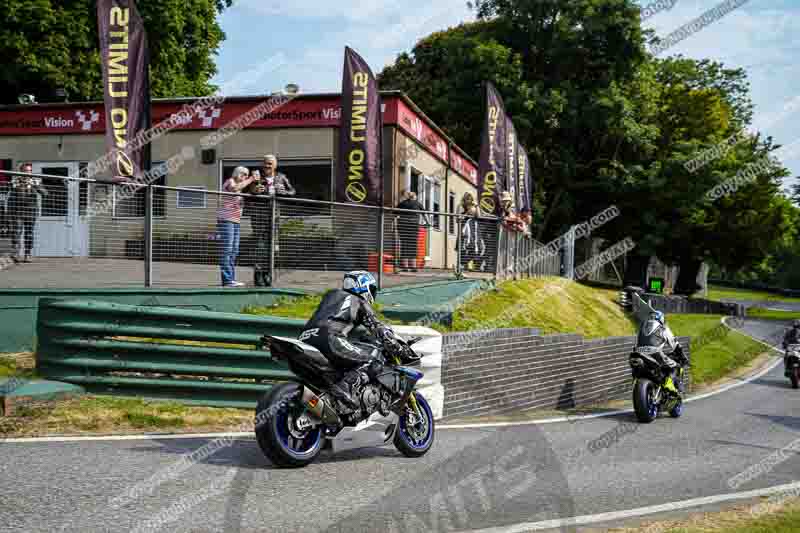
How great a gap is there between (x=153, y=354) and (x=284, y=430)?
7.91ft

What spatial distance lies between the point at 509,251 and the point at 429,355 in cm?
755

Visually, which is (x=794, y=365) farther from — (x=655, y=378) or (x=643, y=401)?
(x=643, y=401)

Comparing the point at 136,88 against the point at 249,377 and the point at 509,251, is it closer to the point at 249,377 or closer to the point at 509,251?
the point at 249,377

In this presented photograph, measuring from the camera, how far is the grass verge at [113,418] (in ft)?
22.9

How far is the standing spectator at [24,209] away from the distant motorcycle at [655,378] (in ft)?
26.5

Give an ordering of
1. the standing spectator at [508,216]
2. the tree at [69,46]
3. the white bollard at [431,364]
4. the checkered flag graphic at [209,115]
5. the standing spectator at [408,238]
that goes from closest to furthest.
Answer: the white bollard at [431,364]
the standing spectator at [408,238]
the standing spectator at [508,216]
the checkered flag graphic at [209,115]
the tree at [69,46]

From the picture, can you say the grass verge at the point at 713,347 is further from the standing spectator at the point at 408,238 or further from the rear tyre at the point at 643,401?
the standing spectator at the point at 408,238

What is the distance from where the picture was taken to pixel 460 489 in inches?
235

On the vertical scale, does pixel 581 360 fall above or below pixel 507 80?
below

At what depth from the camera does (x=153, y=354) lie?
314 inches

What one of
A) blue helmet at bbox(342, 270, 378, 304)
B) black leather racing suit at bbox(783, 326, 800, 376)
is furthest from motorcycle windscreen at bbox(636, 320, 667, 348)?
black leather racing suit at bbox(783, 326, 800, 376)

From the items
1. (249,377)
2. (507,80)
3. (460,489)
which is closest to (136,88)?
(249,377)

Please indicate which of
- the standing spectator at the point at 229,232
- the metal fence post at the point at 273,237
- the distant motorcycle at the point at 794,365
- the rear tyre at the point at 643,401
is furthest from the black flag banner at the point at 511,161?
the standing spectator at the point at 229,232

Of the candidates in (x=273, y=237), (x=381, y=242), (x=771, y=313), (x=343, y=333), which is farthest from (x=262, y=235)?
(x=771, y=313)
